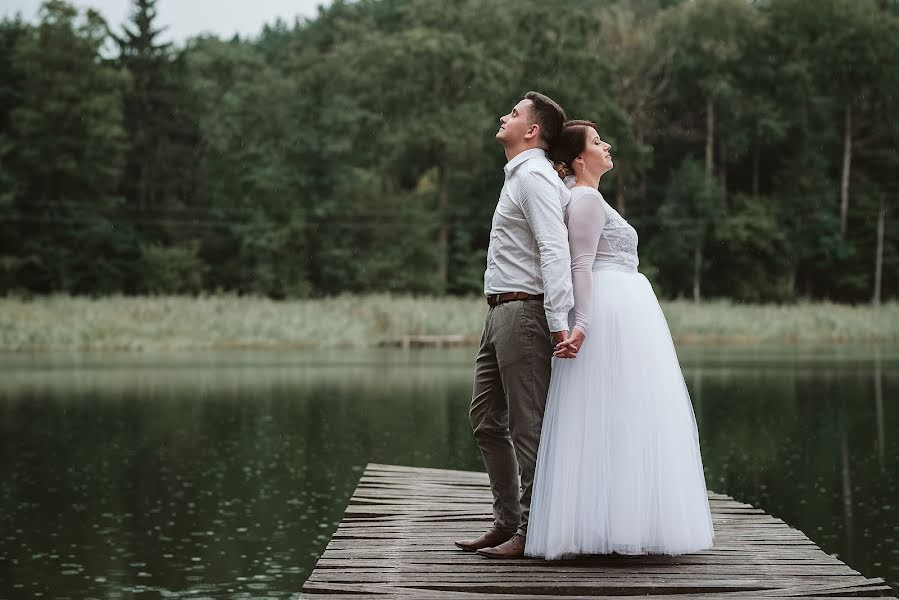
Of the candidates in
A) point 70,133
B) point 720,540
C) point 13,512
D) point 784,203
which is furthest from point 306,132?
point 720,540

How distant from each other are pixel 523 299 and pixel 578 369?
31 centimetres

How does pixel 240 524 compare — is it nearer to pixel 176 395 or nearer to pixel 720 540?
pixel 720 540

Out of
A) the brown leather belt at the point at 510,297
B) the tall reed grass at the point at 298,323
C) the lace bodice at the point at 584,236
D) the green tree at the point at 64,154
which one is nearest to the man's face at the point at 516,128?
the lace bodice at the point at 584,236

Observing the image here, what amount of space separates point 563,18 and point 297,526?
1584 inches

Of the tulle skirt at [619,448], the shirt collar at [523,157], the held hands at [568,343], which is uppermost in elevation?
the shirt collar at [523,157]

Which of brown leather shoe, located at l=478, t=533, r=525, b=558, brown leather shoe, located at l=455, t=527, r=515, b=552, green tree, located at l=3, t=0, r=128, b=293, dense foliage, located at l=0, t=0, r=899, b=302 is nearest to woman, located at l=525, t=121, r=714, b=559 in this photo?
brown leather shoe, located at l=478, t=533, r=525, b=558

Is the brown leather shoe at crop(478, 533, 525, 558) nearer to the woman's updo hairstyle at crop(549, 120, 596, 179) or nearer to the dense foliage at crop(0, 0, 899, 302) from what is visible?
the woman's updo hairstyle at crop(549, 120, 596, 179)

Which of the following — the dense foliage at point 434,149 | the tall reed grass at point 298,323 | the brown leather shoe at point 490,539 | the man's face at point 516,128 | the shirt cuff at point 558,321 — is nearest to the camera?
the shirt cuff at point 558,321

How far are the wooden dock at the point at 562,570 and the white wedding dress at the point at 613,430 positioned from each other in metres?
0.12

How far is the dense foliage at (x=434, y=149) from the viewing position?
46.8 m

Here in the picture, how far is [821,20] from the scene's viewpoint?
51.2m

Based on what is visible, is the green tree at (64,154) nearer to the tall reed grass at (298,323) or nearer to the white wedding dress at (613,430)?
the tall reed grass at (298,323)

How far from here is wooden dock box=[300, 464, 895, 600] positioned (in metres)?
4.35

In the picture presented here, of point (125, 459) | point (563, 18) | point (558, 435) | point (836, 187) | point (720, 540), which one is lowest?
point (125, 459)
